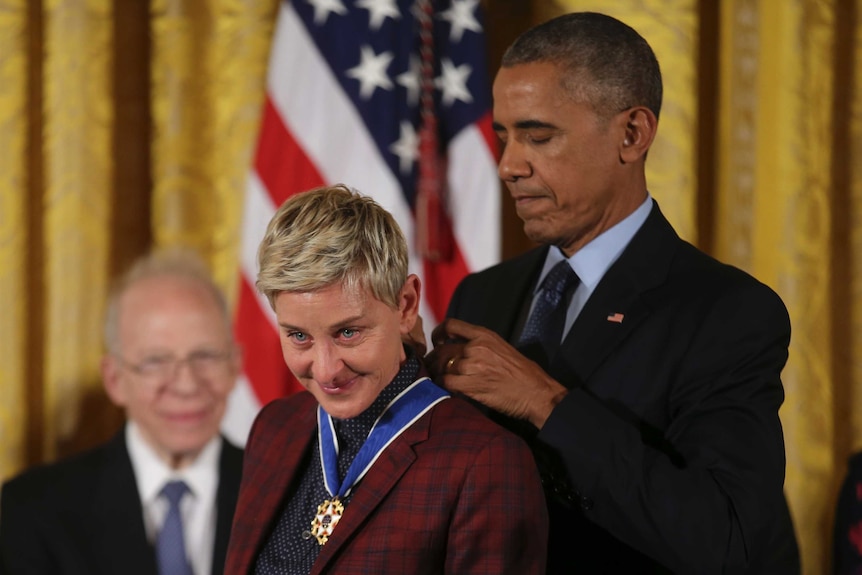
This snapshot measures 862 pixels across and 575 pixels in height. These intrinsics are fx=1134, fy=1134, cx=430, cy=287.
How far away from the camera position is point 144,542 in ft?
9.32

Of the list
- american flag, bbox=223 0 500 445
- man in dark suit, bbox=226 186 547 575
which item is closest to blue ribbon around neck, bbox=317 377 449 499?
man in dark suit, bbox=226 186 547 575

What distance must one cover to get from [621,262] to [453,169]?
145 cm

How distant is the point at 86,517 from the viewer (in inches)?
111

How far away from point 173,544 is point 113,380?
0.46 m

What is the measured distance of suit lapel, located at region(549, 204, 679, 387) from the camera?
1.48 m

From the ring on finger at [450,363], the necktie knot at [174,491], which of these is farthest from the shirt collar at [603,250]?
the necktie knot at [174,491]

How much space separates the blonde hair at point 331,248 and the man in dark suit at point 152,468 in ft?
5.79

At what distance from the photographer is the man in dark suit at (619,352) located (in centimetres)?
133

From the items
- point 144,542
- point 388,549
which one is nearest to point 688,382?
point 388,549

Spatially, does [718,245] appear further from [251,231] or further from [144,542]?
[144,542]

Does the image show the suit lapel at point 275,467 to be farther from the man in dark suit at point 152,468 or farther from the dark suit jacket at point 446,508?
the man in dark suit at point 152,468

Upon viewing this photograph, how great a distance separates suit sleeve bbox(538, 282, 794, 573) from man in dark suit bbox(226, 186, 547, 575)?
13cm

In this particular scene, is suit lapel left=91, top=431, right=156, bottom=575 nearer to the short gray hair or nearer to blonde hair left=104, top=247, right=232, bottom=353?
blonde hair left=104, top=247, right=232, bottom=353

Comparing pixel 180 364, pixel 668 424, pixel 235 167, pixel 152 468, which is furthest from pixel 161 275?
pixel 668 424
